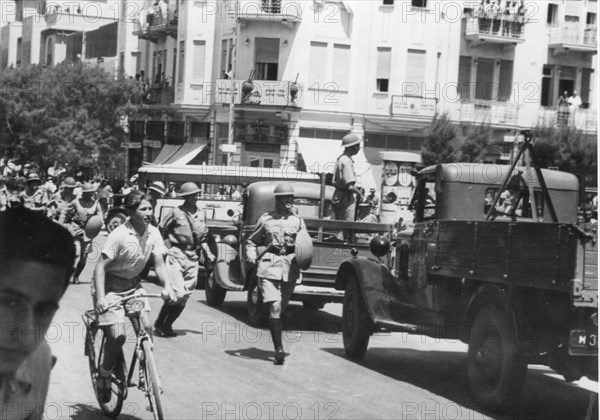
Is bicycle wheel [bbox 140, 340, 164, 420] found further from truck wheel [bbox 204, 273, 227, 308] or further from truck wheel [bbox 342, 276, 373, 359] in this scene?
truck wheel [bbox 204, 273, 227, 308]

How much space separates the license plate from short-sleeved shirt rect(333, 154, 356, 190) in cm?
562

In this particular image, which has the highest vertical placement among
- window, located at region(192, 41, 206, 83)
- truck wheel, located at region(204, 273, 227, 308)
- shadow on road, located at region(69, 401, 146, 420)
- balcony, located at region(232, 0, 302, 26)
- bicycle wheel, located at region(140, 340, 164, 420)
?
balcony, located at region(232, 0, 302, 26)

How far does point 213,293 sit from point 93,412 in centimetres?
637

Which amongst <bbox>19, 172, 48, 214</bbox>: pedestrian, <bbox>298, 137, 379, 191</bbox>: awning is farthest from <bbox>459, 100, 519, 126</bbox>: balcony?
<bbox>19, 172, 48, 214</bbox>: pedestrian

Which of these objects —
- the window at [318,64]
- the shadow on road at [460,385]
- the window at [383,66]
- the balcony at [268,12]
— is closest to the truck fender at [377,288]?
the shadow on road at [460,385]

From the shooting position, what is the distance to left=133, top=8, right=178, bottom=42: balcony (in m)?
14.2

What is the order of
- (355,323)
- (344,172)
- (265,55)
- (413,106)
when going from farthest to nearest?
1. (413,106)
2. (265,55)
3. (344,172)
4. (355,323)

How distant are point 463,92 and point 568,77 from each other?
7.30 m

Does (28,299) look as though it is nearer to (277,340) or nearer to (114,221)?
(114,221)

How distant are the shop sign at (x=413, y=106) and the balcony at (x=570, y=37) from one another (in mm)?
5575

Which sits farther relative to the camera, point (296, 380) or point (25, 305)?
point (296, 380)

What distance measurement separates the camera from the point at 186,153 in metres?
21.3

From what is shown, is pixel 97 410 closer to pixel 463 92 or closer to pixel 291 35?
pixel 291 35

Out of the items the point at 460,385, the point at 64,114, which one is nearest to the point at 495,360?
the point at 460,385
